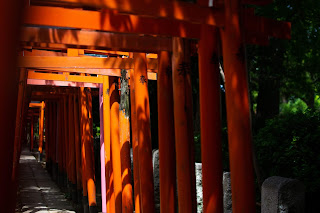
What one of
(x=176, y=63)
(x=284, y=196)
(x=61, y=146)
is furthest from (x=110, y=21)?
(x=61, y=146)

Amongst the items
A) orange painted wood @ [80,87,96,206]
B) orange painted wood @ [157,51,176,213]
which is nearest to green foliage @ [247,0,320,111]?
orange painted wood @ [80,87,96,206]

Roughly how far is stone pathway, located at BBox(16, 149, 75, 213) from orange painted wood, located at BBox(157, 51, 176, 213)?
244 inches

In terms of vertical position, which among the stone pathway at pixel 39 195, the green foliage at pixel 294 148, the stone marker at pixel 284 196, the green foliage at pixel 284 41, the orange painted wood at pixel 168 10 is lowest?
the stone pathway at pixel 39 195

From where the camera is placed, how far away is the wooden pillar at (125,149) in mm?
7328

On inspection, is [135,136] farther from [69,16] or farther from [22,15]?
[22,15]

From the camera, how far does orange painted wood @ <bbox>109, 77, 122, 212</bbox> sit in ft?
26.1

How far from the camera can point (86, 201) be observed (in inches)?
449

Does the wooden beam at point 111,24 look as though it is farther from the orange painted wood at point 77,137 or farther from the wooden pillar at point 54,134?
the wooden pillar at point 54,134

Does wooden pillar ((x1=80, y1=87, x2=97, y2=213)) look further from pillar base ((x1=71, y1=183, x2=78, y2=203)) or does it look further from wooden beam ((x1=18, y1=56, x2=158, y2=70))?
wooden beam ((x1=18, y1=56, x2=158, y2=70))

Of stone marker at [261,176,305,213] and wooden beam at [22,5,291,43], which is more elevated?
wooden beam at [22,5,291,43]

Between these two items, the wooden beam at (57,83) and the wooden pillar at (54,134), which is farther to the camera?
the wooden pillar at (54,134)

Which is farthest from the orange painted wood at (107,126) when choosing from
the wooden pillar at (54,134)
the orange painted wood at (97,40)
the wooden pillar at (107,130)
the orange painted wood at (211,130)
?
the wooden pillar at (54,134)

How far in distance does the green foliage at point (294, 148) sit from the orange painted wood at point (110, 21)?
Answer: 3039 mm

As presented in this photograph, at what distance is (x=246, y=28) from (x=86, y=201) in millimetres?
7944
